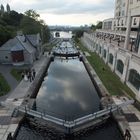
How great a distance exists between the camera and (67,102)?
92.0 ft

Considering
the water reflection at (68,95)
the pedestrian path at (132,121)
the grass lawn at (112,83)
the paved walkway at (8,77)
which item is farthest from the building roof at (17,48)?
the pedestrian path at (132,121)

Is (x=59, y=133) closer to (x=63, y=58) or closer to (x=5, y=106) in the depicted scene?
(x=5, y=106)

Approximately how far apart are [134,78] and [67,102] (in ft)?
36.9

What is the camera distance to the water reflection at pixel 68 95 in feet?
83.6

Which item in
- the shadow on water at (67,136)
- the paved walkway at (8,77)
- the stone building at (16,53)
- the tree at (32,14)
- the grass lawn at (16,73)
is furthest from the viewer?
the tree at (32,14)

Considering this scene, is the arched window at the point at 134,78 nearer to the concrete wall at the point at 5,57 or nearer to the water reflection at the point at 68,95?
the water reflection at the point at 68,95

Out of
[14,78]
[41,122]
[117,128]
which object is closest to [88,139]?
[117,128]

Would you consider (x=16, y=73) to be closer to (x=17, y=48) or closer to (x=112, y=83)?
(x=17, y=48)

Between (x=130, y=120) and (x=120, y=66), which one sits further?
(x=120, y=66)

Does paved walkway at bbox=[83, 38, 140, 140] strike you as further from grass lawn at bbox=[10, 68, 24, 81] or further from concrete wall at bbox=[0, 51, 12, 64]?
concrete wall at bbox=[0, 51, 12, 64]

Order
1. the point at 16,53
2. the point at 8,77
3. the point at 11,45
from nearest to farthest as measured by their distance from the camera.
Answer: the point at 8,77 < the point at 16,53 < the point at 11,45

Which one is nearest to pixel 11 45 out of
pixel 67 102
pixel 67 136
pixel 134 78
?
pixel 67 102

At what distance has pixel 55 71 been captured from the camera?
4622 centimetres

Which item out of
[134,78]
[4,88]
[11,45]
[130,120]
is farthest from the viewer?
[11,45]
